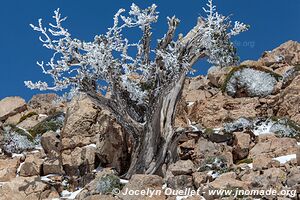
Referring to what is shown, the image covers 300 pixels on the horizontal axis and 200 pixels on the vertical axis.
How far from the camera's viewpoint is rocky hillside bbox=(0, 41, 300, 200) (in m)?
14.7

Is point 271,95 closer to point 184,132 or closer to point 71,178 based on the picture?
point 184,132

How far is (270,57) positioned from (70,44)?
25.4 meters

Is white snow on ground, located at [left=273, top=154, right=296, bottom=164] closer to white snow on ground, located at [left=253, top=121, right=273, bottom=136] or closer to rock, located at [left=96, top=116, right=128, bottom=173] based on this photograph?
white snow on ground, located at [left=253, top=121, right=273, bottom=136]

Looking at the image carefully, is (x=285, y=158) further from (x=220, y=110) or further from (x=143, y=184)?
(x=220, y=110)

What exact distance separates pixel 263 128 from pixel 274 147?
3.68m

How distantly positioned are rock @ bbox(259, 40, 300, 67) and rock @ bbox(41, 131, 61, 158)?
2062cm

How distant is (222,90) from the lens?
28.5 metres

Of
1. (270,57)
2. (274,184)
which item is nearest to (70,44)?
(274,184)

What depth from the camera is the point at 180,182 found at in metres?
15.0

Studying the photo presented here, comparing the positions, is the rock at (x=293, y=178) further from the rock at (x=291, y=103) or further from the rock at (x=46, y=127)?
the rock at (x=46, y=127)

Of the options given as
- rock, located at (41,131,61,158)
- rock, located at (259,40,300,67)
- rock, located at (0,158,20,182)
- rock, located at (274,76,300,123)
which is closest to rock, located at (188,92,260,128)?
rock, located at (274,76,300,123)


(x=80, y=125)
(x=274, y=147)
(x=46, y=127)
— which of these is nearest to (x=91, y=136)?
(x=80, y=125)

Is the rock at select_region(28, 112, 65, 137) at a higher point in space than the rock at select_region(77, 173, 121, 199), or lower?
higher

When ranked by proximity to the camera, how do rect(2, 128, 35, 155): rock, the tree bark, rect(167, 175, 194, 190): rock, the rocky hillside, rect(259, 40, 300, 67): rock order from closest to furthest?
the rocky hillside, rect(167, 175, 194, 190): rock, the tree bark, rect(2, 128, 35, 155): rock, rect(259, 40, 300, 67): rock
